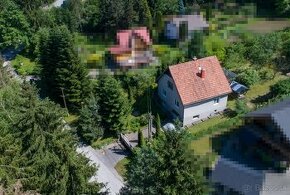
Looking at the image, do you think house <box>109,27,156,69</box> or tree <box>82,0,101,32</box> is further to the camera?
tree <box>82,0,101,32</box>

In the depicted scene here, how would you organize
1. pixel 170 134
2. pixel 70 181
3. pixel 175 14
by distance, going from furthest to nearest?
1. pixel 175 14
2. pixel 70 181
3. pixel 170 134

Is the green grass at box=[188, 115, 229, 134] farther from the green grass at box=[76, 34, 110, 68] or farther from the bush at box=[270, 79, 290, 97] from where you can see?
the green grass at box=[76, 34, 110, 68]

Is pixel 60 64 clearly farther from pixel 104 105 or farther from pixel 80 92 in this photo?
pixel 104 105

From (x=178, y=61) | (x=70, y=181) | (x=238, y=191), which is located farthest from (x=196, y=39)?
(x=70, y=181)

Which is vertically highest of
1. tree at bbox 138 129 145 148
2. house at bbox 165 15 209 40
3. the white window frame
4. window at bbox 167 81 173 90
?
house at bbox 165 15 209 40

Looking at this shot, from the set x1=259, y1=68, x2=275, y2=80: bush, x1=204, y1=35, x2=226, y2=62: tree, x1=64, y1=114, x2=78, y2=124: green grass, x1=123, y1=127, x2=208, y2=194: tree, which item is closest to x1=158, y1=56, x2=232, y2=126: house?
x1=259, y1=68, x2=275, y2=80: bush

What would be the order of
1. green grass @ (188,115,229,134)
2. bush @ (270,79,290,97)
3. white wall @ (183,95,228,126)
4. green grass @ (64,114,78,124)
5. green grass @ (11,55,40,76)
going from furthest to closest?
green grass @ (11,55,40,76) < green grass @ (64,114,78,124) < bush @ (270,79,290,97) < white wall @ (183,95,228,126) < green grass @ (188,115,229,134)

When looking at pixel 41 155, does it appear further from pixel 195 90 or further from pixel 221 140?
pixel 195 90
